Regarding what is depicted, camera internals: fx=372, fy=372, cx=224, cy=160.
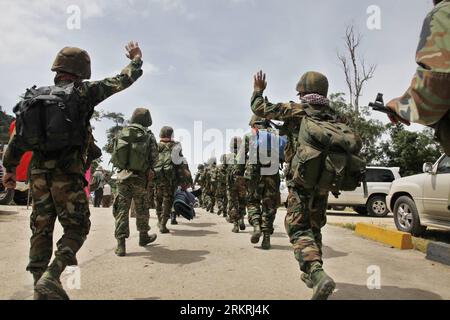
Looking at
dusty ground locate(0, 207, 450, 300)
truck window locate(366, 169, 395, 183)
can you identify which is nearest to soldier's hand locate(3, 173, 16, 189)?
dusty ground locate(0, 207, 450, 300)

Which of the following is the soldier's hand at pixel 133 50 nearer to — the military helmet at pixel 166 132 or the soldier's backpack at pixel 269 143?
the soldier's backpack at pixel 269 143

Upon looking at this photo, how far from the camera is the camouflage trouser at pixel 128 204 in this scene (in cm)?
506

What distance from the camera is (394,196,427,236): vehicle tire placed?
296 inches

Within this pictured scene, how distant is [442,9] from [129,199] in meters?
4.33

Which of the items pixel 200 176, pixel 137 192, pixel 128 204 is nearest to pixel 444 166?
pixel 137 192

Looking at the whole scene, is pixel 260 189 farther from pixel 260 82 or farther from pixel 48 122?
pixel 48 122

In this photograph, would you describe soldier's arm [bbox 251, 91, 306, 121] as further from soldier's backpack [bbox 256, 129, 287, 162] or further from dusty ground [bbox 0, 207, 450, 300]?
soldier's backpack [bbox 256, 129, 287, 162]

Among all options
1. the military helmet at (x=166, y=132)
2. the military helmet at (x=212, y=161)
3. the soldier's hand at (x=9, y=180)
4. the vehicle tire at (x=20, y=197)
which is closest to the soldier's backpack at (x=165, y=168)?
the military helmet at (x=166, y=132)

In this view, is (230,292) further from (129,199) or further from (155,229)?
(155,229)

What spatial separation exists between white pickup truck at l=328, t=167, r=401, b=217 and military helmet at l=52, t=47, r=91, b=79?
39.7 ft

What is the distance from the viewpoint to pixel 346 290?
362cm

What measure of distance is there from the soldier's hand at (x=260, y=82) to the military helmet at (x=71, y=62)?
165 cm

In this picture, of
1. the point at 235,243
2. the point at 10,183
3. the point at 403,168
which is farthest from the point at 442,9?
the point at 403,168

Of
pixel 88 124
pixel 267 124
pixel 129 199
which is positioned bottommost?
pixel 129 199
